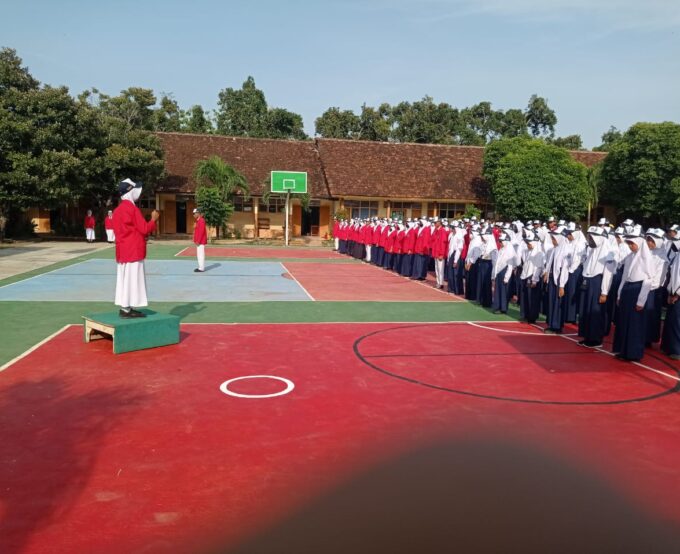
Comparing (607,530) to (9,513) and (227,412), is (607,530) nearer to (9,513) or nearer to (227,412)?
(227,412)

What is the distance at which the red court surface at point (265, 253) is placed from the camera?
23.4 metres

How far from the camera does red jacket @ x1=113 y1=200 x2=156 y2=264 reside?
773 centimetres

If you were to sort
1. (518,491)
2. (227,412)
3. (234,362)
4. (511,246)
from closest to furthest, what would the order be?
(518,491) → (227,412) → (234,362) → (511,246)

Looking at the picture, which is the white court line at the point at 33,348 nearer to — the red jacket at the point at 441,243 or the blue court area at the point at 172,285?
the blue court area at the point at 172,285

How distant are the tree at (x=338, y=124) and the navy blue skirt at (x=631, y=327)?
39.7 meters

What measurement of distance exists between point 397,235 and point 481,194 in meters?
17.8

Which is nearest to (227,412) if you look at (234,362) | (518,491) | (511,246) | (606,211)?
(234,362)

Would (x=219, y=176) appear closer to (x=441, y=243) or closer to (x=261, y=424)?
(x=441, y=243)

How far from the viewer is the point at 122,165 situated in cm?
2780

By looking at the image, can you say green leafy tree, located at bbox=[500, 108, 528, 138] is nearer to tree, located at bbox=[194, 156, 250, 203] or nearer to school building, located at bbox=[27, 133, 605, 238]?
school building, located at bbox=[27, 133, 605, 238]

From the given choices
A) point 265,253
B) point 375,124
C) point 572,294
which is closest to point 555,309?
point 572,294

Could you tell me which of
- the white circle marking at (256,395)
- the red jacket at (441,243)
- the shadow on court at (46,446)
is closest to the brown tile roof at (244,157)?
the red jacket at (441,243)

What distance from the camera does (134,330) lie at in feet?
25.3

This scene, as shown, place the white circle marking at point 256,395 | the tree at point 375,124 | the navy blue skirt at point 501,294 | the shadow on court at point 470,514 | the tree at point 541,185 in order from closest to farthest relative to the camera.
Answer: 1. the shadow on court at point 470,514
2. the white circle marking at point 256,395
3. the navy blue skirt at point 501,294
4. the tree at point 541,185
5. the tree at point 375,124
